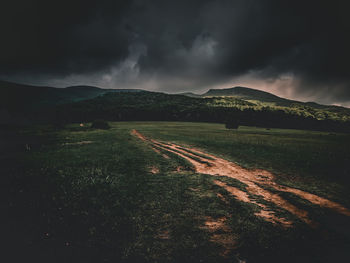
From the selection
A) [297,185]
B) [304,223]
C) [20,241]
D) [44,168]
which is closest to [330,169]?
[297,185]

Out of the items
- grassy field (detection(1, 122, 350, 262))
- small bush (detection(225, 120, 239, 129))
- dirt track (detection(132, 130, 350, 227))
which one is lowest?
grassy field (detection(1, 122, 350, 262))

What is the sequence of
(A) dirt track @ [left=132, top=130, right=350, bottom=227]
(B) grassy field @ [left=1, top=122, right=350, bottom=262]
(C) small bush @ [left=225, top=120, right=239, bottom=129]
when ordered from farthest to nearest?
(C) small bush @ [left=225, top=120, right=239, bottom=129] < (A) dirt track @ [left=132, top=130, right=350, bottom=227] < (B) grassy field @ [left=1, top=122, right=350, bottom=262]

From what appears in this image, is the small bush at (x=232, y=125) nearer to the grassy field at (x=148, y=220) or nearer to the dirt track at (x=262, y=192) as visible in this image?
the dirt track at (x=262, y=192)

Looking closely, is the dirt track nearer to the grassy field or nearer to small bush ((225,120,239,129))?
the grassy field

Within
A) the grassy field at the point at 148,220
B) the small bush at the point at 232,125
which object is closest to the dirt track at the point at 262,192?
the grassy field at the point at 148,220

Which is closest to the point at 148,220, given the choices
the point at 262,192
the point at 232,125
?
the point at 262,192

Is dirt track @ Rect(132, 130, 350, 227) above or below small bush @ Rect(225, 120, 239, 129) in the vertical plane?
below

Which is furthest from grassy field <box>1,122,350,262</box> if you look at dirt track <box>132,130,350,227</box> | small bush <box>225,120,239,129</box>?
small bush <box>225,120,239,129</box>

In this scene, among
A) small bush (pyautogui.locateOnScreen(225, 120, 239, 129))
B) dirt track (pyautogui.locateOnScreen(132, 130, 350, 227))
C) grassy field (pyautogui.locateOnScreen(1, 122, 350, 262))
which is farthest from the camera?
small bush (pyautogui.locateOnScreen(225, 120, 239, 129))

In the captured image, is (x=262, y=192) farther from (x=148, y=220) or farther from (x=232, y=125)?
(x=232, y=125)

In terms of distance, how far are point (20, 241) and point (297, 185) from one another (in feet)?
46.4

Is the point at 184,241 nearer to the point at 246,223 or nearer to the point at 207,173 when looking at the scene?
the point at 246,223

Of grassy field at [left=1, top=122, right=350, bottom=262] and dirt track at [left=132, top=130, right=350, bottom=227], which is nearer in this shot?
grassy field at [left=1, top=122, right=350, bottom=262]

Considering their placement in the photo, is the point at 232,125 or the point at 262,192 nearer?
the point at 262,192
